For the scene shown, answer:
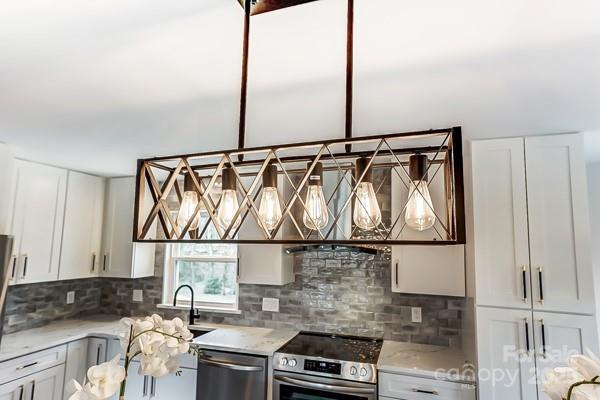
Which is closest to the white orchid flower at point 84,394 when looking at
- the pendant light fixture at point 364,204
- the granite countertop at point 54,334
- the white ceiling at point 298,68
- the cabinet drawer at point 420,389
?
the pendant light fixture at point 364,204

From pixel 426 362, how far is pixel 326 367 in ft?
2.28

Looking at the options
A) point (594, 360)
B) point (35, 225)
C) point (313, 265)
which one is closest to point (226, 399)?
point (313, 265)

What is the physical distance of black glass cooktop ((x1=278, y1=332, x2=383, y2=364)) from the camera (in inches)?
98.3

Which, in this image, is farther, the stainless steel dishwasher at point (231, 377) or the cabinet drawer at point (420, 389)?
the stainless steel dishwasher at point (231, 377)

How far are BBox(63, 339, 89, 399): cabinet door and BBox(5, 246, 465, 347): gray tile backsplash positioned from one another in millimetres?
588

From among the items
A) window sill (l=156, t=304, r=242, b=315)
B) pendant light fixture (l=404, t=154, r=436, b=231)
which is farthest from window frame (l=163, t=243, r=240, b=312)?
pendant light fixture (l=404, t=154, r=436, b=231)

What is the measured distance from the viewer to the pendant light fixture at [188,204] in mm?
1064

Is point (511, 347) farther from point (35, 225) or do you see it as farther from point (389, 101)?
point (35, 225)

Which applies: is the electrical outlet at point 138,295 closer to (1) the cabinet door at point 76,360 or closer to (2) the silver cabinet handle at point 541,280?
(1) the cabinet door at point 76,360

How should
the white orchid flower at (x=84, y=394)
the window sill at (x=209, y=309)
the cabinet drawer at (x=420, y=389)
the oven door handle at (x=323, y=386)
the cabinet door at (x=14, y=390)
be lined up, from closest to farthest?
the white orchid flower at (x=84, y=394), the cabinet drawer at (x=420, y=389), the oven door handle at (x=323, y=386), the cabinet door at (x=14, y=390), the window sill at (x=209, y=309)

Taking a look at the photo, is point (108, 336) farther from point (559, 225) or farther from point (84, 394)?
point (559, 225)

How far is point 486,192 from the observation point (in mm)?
2180

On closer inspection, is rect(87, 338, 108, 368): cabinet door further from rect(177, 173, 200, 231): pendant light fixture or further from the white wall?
the white wall

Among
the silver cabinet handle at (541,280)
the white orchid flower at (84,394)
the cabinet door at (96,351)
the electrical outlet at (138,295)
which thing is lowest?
the cabinet door at (96,351)
